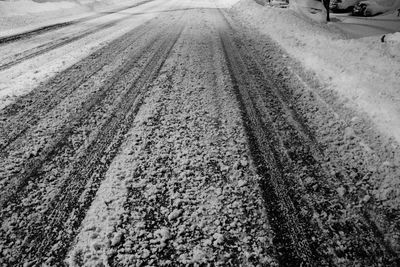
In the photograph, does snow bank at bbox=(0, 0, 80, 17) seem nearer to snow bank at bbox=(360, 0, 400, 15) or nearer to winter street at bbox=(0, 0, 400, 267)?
winter street at bbox=(0, 0, 400, 267)

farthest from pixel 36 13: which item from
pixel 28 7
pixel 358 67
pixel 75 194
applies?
pixel 358 67

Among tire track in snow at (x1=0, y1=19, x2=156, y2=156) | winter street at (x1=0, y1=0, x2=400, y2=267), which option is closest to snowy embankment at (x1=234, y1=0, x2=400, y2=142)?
winter street at (x1=0, y1=0, x2=400, y2=267)

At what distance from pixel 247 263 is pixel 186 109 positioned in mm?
2343

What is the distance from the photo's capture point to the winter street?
185 centimetres

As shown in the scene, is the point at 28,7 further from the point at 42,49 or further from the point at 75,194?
the point at 75,194

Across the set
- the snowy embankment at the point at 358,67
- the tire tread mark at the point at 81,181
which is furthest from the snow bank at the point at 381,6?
the tire tread mark at the point at 81,181

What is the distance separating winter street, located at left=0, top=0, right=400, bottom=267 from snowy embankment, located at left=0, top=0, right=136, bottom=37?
212 inches

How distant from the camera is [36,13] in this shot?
12.3m

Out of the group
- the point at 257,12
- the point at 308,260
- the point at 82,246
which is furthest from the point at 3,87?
the point at 257,12

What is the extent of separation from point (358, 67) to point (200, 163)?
4.13 metres

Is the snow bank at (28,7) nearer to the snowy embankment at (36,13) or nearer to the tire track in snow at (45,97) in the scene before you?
the snowy embankment at (36,13)

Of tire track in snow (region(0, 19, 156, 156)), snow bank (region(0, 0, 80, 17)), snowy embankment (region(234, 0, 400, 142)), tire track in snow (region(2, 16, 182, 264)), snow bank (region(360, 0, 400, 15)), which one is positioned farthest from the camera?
snow bank (region(0, 0, 80, 17))

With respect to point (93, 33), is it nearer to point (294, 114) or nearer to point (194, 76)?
point (194, 76)

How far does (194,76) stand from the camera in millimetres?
4816
